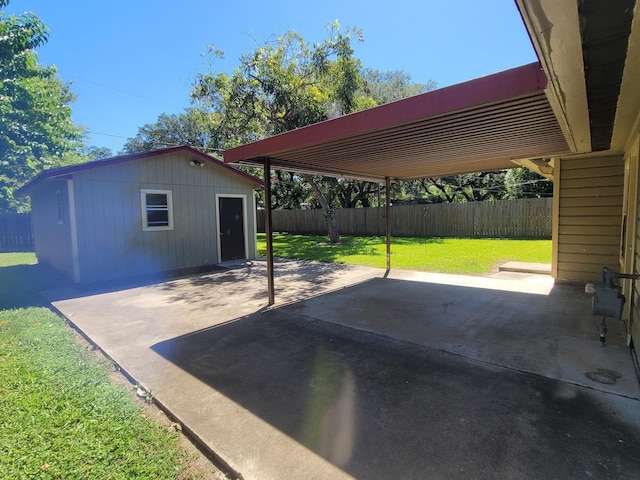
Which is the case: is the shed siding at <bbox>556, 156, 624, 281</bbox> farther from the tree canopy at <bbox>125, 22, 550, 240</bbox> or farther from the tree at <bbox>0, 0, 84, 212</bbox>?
the tree at <bbox>0, 0, 84, 212</bbox>

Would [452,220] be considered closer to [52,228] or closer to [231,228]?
[231,228]

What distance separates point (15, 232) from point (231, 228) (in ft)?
46.1

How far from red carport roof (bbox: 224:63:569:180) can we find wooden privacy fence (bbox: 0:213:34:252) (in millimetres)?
17166

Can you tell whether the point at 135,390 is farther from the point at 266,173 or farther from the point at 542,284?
the point at 542,284

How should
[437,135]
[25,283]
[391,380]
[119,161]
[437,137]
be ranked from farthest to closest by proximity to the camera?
1. [25,283]
2. [119,161]
3. [437,137]
4. [437,135]
5. [391,380]

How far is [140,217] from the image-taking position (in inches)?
328

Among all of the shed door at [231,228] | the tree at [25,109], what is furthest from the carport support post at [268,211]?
the tree at [25,109]

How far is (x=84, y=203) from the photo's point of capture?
741 centimetres

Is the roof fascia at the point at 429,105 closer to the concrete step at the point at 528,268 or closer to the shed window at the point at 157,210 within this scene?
the shed window at the point at 157,210

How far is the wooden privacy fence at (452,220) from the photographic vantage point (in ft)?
48.1

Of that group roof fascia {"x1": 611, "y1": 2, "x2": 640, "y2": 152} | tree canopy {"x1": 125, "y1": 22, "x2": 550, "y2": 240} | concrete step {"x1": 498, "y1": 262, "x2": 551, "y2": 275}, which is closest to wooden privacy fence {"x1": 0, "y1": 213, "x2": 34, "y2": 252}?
tree canopy {"x1": 125, "y1": 22, "x2": 550, "y2": 240}

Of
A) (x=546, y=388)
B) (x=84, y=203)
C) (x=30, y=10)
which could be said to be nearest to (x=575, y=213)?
(x=546, y=388)

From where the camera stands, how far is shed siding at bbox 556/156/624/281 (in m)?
5.89

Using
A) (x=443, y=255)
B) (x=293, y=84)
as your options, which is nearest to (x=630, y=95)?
(x=443, y=255)
